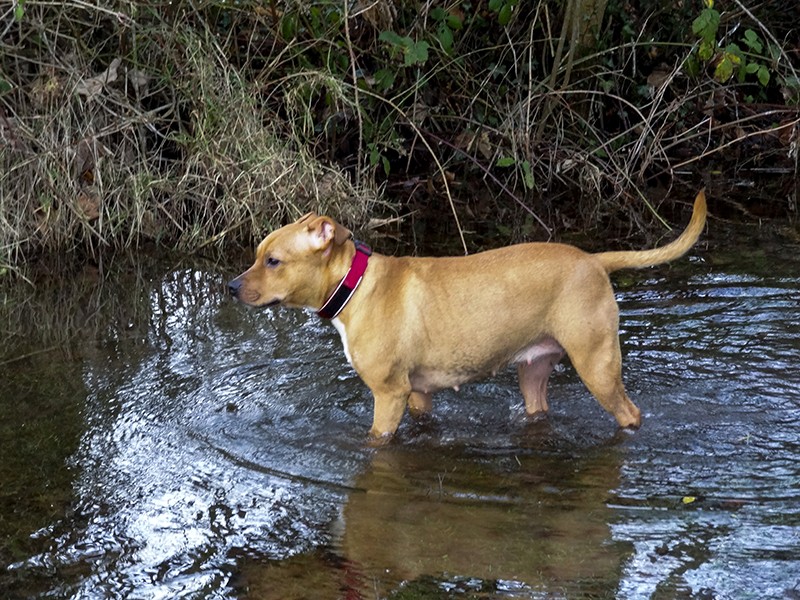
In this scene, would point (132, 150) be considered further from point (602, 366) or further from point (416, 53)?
point (602, 366)

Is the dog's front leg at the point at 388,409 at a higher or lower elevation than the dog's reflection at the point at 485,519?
higher

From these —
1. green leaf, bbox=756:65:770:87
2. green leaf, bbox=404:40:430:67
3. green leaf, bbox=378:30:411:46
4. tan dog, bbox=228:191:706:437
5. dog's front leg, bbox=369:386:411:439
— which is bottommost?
dog's front leg, bbox=369:386:411:439

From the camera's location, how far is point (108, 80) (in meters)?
10.2

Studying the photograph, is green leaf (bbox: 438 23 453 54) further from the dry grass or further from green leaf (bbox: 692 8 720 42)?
green leaf (bbox: 692 8 720 42)

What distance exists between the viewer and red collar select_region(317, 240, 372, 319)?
6074 millimetres

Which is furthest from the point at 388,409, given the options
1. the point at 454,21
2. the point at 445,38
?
the point at 454,21

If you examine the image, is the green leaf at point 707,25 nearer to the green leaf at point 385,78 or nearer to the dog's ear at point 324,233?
the green leaf at point 385,78

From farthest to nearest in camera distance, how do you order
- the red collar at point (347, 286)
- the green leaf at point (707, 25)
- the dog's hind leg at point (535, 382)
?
1. the green leaf at point (707, 25)
2. the dog's hind leg at point (535, 382)
3. the red collar at point (347, 286)

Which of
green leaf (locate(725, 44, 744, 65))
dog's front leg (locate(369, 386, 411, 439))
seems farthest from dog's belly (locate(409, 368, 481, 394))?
green leaf (locate(725, 44, 744, 65))

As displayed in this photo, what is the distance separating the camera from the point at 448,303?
6.14 m

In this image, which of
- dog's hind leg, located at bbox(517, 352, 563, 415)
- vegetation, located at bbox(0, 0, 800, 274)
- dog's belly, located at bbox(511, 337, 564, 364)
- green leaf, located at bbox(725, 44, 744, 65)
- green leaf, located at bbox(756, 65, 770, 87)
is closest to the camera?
dog's belly, located at bbox(511, 337, 564, 364)

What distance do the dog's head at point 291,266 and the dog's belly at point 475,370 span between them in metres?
0.77

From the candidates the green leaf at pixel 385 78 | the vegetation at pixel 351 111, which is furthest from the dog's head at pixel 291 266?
the green leaf at pixel 385 78

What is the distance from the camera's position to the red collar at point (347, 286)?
607 cm
